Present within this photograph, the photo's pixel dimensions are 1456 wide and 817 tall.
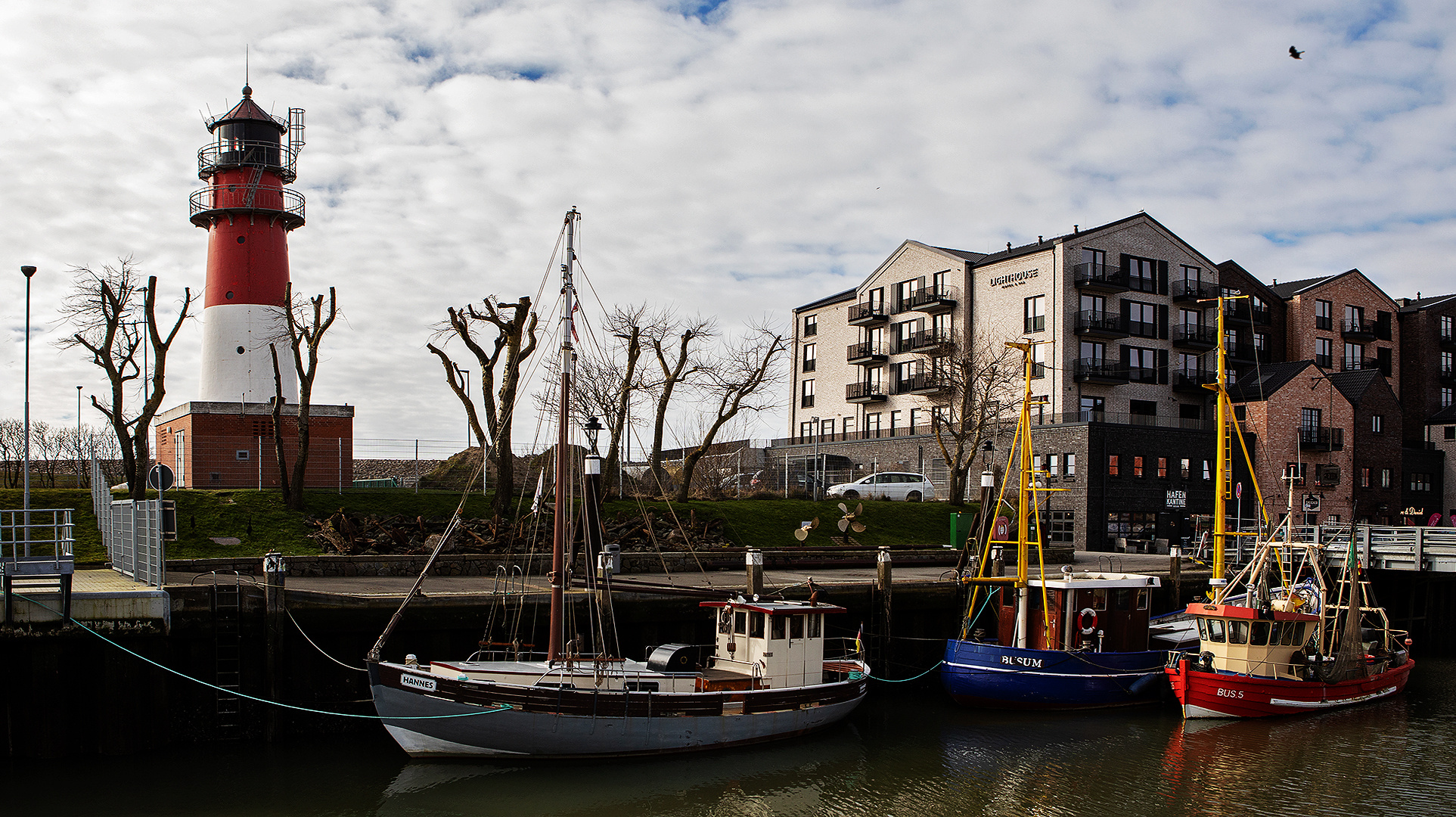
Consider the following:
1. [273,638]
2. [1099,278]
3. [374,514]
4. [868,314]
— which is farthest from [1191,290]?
[273,638]

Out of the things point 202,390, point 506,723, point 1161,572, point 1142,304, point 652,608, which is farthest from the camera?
point 1142,304

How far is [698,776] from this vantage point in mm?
17531

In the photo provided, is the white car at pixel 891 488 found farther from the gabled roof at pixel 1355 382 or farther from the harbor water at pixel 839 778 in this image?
the harbor water at pixel 839 778

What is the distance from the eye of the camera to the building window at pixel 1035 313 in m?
53.6

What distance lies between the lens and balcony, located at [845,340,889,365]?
62344 millimetres

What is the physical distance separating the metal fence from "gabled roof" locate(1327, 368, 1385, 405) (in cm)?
5791

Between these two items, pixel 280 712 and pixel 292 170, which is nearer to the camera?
pixel 280 712

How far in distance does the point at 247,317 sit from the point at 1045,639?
30.0m

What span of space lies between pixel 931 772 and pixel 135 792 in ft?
41.4

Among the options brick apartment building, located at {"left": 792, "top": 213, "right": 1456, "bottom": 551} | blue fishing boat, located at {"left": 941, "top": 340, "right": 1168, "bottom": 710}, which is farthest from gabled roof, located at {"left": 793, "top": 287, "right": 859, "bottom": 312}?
blue fishing boat, located at {"left": 941, "top": 340, "right": 1168, "bottom": 710}

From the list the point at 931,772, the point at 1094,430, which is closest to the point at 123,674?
the point at 931,772

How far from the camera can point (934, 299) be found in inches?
2301

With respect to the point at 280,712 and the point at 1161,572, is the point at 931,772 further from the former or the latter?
the point at 1161,572

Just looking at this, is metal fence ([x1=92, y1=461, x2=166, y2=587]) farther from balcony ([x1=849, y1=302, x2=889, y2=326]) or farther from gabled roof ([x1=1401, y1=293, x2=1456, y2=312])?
gabled roof ([x1=1401, y1=293, x2=1456, y2=312])
